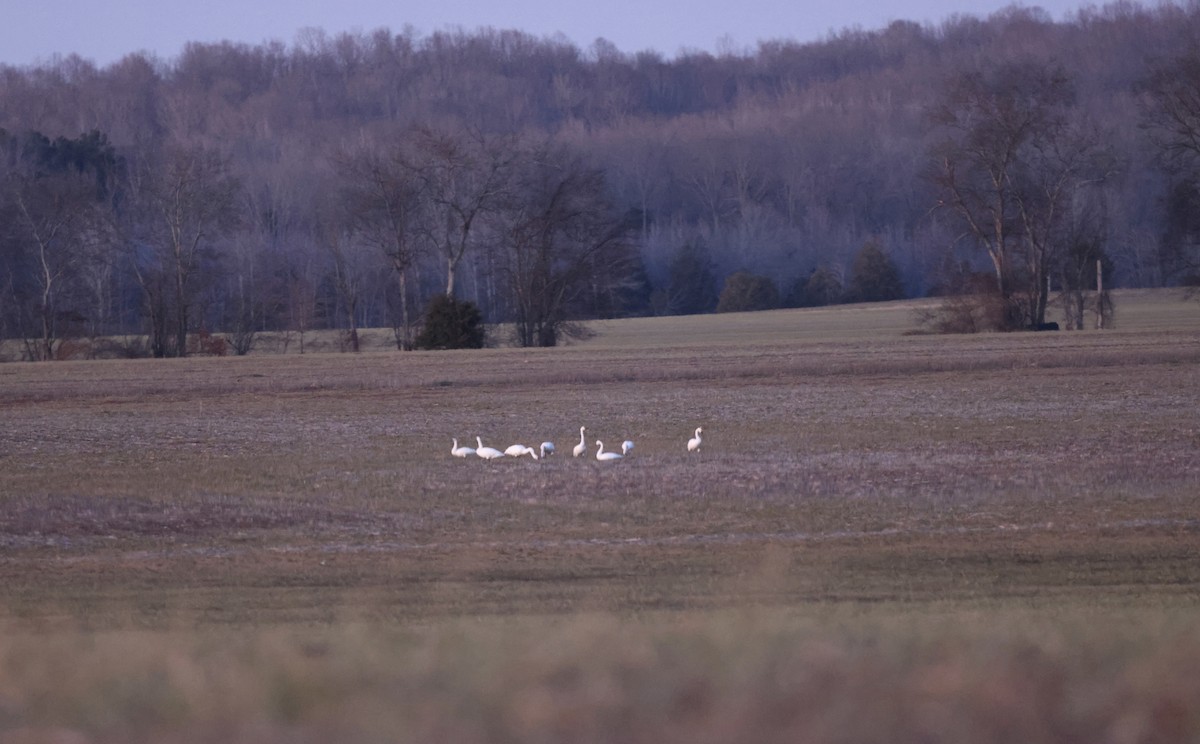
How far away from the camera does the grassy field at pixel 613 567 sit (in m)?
5.41

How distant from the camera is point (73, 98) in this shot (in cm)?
14100

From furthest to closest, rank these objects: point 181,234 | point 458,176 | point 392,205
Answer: point 181,234 → point 392,205 → point 458,176

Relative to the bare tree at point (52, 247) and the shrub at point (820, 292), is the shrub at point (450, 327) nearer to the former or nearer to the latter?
the bare tree at point (52, 247)

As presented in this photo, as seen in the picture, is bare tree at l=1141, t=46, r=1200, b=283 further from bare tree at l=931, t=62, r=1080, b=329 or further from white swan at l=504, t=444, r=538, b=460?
white swan at l=504, t=444, r=538, b=460

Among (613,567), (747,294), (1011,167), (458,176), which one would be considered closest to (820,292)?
(747,294)

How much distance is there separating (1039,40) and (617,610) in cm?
16016

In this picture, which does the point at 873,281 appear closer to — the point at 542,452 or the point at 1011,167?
the point at 1011,167

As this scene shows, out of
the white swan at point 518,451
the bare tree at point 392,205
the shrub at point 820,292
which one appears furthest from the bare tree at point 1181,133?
the white swan at point 518,451

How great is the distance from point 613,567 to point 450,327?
48.0 meters

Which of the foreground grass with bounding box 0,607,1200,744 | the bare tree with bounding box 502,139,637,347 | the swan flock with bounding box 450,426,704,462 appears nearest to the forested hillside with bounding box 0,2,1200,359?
the bare tree with bounding box 502,139,637,347

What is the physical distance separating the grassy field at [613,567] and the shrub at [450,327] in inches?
956

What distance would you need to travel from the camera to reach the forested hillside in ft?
217

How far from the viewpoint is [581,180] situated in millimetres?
67188

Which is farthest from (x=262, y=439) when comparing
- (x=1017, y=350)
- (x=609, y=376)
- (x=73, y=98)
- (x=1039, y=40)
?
(x=1039, y=40)
